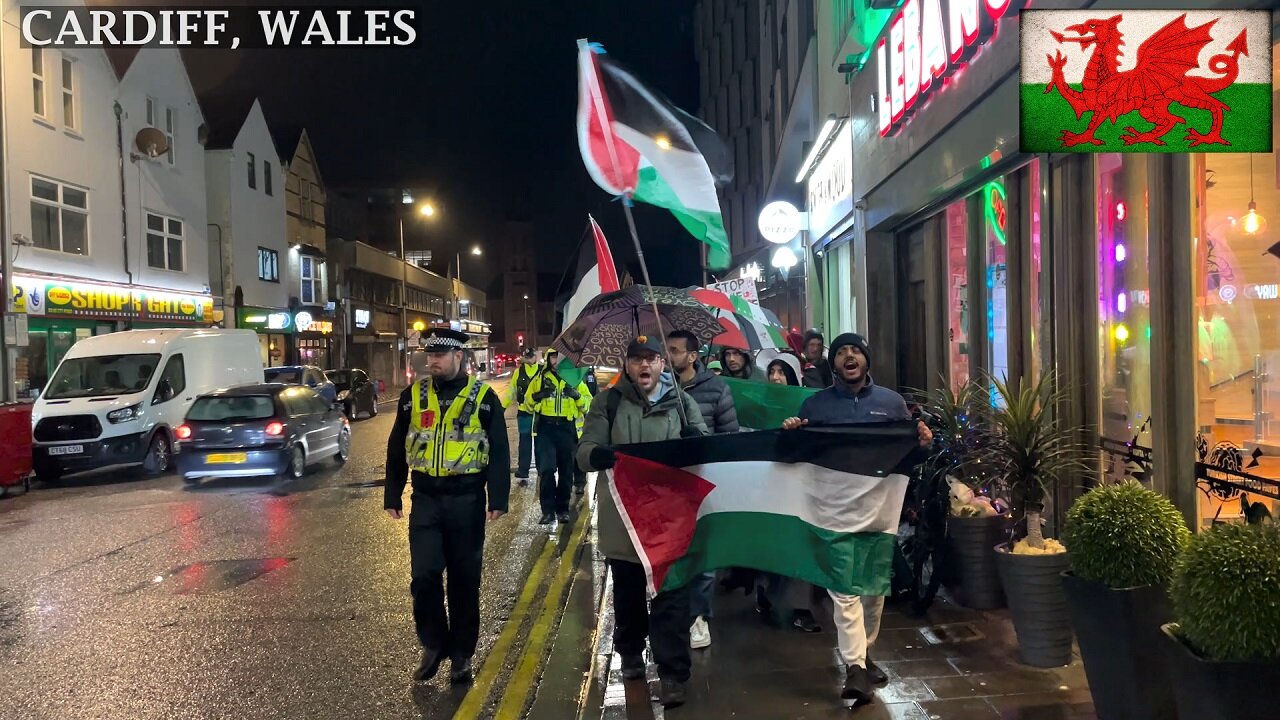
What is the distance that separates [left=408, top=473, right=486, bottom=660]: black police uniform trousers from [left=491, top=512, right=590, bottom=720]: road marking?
371 millimetres

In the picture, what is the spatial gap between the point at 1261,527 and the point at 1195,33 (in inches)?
91.3

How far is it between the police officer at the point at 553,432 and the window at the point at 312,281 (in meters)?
30.6

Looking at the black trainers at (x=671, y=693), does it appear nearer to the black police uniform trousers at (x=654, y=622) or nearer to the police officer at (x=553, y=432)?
the black police uniform trousers at (x=654, y=622)

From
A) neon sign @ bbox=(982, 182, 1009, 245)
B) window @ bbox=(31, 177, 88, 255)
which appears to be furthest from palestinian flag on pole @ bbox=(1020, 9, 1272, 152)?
window @ bbox=(31, 177, 88, 255)

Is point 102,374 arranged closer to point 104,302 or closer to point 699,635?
point 104,302

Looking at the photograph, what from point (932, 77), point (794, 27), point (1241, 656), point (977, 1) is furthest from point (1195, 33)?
point (794, 27)

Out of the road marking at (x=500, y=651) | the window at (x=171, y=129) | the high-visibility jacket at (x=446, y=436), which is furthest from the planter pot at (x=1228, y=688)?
the window at (x=171, y=129)

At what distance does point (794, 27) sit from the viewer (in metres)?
20.4

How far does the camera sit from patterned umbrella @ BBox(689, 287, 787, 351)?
25.4 ft

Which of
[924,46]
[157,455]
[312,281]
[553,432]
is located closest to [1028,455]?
[924,46]

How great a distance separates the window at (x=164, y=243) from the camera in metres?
26.2

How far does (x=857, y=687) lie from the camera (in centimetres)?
456

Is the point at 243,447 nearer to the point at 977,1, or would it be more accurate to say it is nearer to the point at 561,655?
the point at 561,655

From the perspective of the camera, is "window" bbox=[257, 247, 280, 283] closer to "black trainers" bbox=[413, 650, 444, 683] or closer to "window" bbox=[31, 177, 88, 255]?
"window" bbox=[31, 177, 88, 255]
